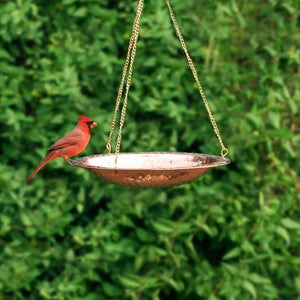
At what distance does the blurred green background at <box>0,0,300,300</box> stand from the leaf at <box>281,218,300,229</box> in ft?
0.04

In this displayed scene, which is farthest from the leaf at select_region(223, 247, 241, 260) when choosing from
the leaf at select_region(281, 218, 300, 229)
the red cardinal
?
the red cardinal

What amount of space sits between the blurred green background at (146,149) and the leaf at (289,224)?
0.04ft

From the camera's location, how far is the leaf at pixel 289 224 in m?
3.34

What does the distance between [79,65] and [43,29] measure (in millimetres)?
380

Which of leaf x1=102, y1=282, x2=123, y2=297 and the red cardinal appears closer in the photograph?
the red cardinal

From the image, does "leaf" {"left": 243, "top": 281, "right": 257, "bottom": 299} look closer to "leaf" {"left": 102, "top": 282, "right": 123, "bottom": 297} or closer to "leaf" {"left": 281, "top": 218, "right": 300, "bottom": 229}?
"leaf" {"left": 281, "top": 218, "right": 300, "bottom": 229}

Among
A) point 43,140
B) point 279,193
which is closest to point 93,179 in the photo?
point 43,140

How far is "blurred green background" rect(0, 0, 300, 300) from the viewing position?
3.12 metres

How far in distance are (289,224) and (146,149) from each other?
106cm

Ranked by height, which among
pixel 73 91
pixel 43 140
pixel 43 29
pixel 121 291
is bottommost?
pixel 121 291

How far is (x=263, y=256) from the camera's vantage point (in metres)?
3.33

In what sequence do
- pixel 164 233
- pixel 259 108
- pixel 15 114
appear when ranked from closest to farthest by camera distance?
1. pixel 15 114
2. pixel 164 233
3. pixel 259 108

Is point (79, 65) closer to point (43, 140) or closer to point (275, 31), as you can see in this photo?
point (43, 140)

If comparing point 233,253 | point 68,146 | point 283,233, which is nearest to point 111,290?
point 233,253
